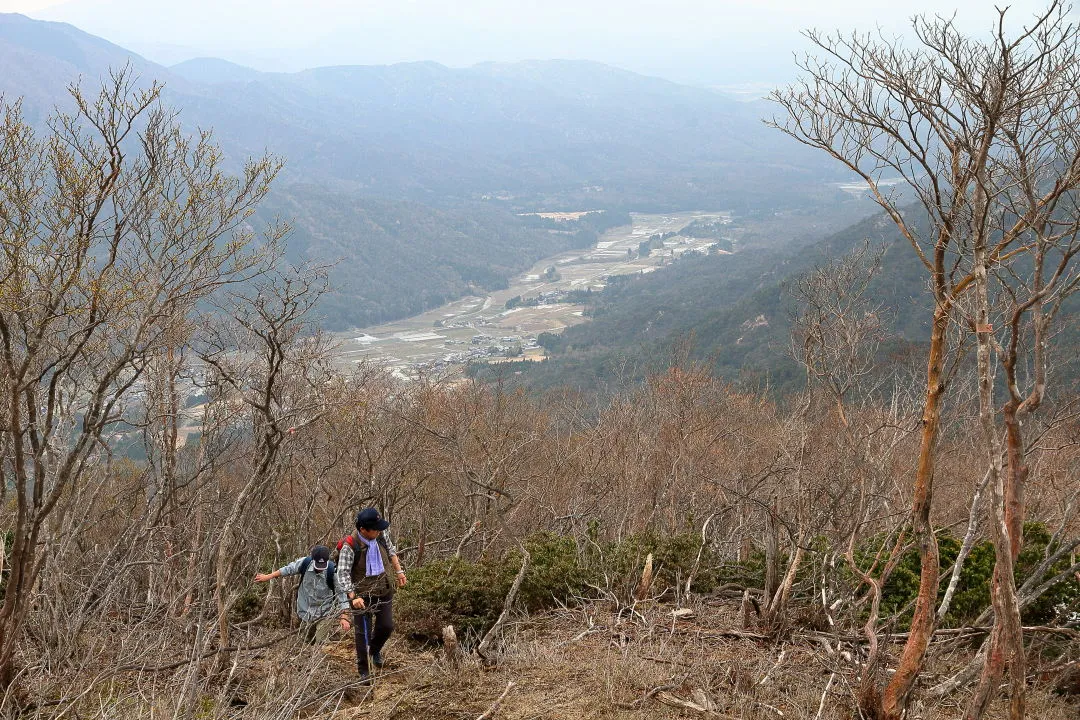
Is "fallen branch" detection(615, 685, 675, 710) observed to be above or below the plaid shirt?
below

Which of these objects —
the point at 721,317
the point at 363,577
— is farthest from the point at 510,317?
the point at 363,577

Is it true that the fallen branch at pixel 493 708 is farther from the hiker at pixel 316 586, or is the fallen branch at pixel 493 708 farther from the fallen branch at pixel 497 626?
the hiker at pixel 316 586

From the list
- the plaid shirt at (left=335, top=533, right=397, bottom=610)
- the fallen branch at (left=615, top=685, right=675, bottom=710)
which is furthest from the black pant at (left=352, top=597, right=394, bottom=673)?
the fallen branch at (left=615, top=685, right=675, bottom=710)

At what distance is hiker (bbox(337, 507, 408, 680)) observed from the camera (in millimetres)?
6801

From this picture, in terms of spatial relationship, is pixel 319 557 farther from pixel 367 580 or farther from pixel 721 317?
pixel 721 317

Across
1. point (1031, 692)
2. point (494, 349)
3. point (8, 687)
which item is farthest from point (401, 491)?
point (494, 349)

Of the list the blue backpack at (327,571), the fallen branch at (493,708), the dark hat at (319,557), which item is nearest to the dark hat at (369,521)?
the dark hat at (319,557)

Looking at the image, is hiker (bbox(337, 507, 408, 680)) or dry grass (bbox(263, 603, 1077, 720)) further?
hiker (bbox(337, 507, 408, 680))

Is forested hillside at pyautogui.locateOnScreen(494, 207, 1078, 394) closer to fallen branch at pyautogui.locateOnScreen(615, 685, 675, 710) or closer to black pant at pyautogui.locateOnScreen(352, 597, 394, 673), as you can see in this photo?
fallen branch at pyautogui.locateOnScreen(615, 685, 675, 710)

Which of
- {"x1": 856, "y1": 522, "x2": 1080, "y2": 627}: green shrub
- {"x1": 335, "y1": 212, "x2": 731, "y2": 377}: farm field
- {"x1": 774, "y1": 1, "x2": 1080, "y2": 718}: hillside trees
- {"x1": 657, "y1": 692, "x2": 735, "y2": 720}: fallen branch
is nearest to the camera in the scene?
{"x1": 774, "y1": 1, "x2": 1080, "y2": 718}: hillside trees

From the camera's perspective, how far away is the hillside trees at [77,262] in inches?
225

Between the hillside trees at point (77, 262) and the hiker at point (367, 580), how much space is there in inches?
87.9

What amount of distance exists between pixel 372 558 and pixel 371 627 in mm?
876

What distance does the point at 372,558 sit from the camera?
6.96 m
